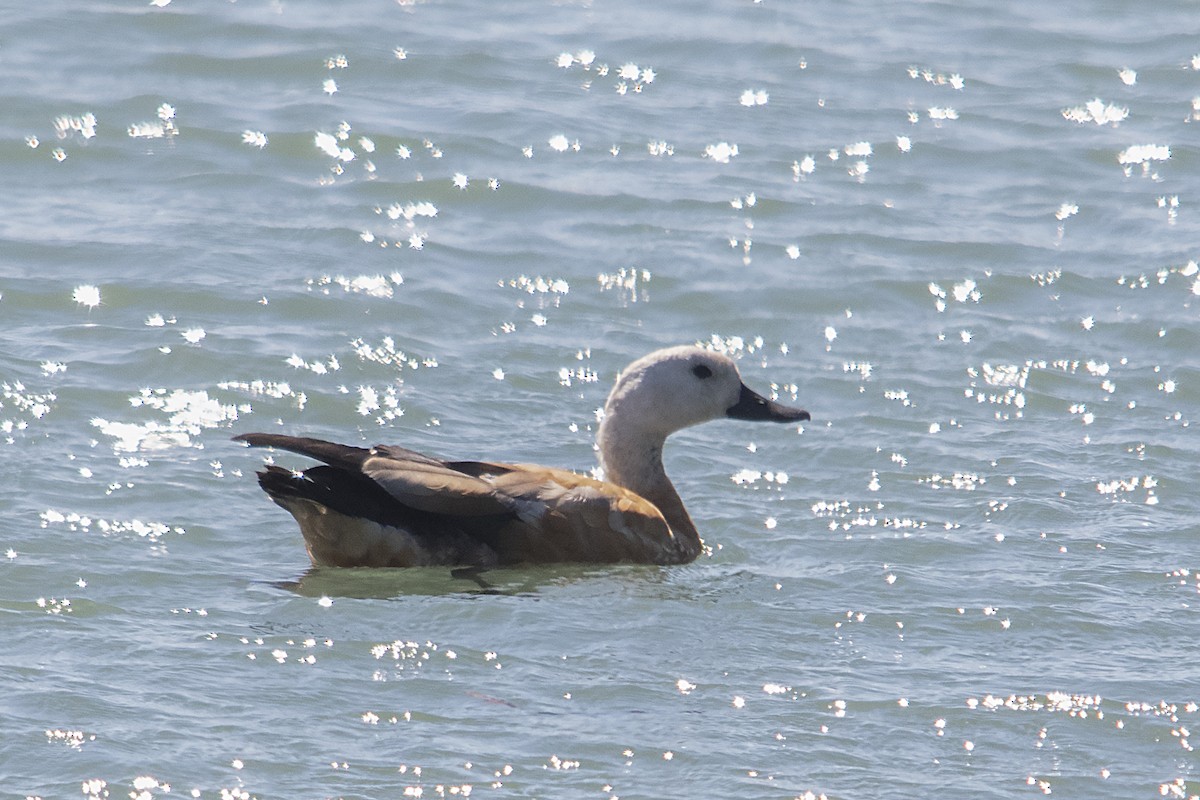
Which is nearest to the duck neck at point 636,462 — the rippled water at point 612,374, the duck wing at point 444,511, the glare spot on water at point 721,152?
the rippled water at point 612,374

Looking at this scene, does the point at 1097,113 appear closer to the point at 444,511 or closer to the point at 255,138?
the point at 255,138

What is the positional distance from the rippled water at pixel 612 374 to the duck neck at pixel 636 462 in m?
0.29

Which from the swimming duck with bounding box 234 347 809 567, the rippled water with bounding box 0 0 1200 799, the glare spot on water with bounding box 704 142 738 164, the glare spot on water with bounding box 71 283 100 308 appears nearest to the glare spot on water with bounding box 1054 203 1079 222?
the rippled water with bounding box 0 0 1200 799

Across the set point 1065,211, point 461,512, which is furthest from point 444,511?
point 1065,211

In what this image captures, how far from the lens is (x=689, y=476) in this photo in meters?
9.48

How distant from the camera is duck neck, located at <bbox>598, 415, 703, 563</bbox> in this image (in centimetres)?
880

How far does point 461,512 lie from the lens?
25.6 feet

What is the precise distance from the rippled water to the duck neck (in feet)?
0.97

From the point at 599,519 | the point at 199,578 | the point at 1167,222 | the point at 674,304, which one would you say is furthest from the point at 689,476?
the point at 1167,222

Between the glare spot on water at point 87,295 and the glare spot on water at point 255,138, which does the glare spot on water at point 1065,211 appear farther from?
the glare spot on water at point 87,295

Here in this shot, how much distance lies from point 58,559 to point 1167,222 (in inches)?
338

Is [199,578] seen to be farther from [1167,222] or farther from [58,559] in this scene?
[1167,222]

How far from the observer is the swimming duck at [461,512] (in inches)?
301

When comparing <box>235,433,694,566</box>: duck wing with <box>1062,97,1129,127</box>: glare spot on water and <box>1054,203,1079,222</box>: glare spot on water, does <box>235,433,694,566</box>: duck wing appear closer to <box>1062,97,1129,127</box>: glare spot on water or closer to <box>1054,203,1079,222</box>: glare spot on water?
<box>1054,203,1079,222</box>: glare spot on water
